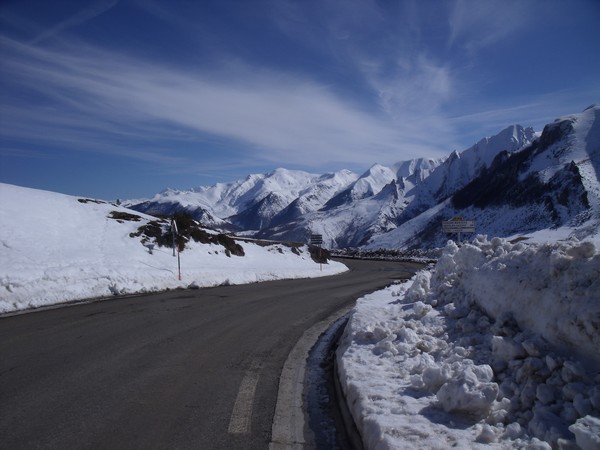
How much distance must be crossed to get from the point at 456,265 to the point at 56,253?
15568 millimetres

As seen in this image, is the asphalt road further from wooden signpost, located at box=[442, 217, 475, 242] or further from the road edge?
wooden signpost, located at box=[442, 217, 475, 242]

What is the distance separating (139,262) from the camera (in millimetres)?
19734

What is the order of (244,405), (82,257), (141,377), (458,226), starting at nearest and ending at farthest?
1. (244,405)
2. (141,377)
3. (458,226)
4. (82,257)

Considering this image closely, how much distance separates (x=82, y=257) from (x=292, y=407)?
15.3 m

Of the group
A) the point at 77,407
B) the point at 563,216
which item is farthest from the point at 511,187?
the point at 77,407

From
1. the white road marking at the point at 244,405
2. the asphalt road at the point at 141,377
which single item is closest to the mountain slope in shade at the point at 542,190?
the asphalt road at the point at 141,377

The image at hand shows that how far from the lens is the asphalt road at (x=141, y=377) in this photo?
4.22 meters

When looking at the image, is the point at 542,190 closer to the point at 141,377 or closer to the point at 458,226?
the point at 458,226

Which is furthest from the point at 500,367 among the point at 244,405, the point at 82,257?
the point at 82,257

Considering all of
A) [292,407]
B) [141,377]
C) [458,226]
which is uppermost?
[458,226]

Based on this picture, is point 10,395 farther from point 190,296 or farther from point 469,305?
point 190,296

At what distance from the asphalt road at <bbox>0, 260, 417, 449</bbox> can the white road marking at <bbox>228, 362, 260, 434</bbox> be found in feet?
0.05

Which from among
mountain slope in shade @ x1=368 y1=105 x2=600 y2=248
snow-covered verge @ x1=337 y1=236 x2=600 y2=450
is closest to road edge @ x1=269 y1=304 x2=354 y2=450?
snow-covered verge @ x1=337 y1=236 x2=600 y2=450

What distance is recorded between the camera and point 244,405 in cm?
502
